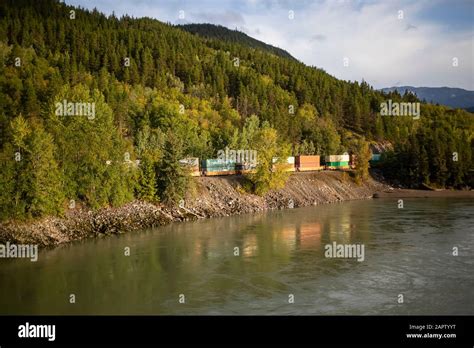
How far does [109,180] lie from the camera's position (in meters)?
54.9

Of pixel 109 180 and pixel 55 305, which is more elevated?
pixel 109 180

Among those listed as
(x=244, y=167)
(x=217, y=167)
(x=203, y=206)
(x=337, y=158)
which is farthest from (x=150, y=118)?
(x=203, y=206)

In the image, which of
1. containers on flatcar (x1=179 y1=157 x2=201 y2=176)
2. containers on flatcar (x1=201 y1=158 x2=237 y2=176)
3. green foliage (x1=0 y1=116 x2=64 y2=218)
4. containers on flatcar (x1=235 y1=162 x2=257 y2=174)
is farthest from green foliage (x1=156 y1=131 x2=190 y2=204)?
containers on flatcar (x1=235 y1=162 x2=257 y2=174)

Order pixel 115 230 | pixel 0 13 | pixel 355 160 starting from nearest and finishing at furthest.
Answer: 1. pixel 115 230
2. pixel 355 160
3. pixel 0 13

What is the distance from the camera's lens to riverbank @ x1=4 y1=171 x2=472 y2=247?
4628 centimetres

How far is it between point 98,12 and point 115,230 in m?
169

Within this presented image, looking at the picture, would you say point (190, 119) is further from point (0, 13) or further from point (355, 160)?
point (0, 13)

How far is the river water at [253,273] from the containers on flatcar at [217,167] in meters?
22.7

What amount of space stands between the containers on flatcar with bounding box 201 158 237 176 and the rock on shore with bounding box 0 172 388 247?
2.69m

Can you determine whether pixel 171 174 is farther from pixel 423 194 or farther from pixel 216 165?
pixel 423 194

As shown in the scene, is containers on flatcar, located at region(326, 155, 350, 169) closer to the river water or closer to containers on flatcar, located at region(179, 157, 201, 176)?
containers on flatcar, located at region(179, 157, 201, 176)

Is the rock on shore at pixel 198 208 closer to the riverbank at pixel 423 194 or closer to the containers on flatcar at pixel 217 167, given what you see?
the riverbank at pixel 423 194
